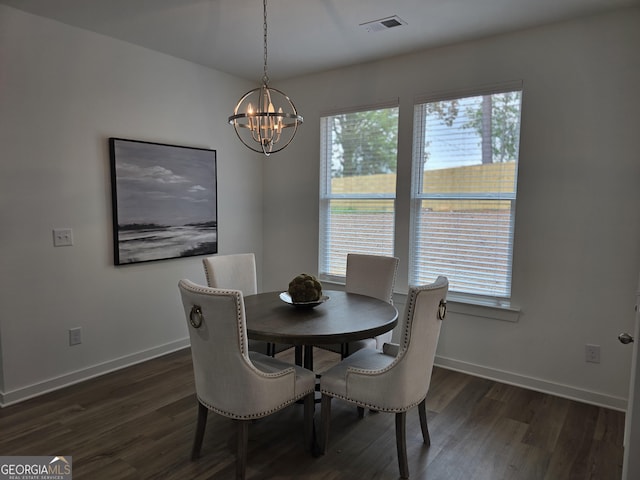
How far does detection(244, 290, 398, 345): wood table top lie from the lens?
82.0 inches

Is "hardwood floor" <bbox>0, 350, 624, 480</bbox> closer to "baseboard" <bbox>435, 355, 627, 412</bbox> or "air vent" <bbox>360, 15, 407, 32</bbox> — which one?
"baseboard" <bbox>435, 355, 627, 412</bbox>

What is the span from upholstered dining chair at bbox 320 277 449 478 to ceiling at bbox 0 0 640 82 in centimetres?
181

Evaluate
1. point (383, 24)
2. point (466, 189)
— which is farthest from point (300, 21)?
point (466, 189)

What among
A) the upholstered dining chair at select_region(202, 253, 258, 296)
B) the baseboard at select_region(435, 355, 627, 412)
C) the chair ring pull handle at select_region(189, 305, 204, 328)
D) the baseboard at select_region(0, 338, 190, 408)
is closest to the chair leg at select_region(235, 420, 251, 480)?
the chair ring pull handle at select_region(189, 305, 204, 328)

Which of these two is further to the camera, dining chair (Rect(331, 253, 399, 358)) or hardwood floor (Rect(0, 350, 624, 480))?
dining chair (Rect(331, 253, 399, 358))

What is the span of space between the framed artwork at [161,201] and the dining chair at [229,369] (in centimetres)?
165

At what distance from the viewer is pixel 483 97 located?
3.26 meters

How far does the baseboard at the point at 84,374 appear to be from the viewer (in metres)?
2.90

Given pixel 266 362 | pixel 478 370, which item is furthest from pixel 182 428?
pixel 478 370

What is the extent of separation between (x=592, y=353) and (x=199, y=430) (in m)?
2.63

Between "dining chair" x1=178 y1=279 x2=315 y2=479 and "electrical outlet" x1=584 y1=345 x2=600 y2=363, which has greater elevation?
"dining chair" x1=178 y1=279 x2=315 y2=479

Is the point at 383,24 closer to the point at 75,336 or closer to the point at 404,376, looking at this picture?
the point at 404,376

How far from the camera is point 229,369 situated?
1.97m

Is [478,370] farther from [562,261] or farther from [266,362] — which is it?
[266,362]
